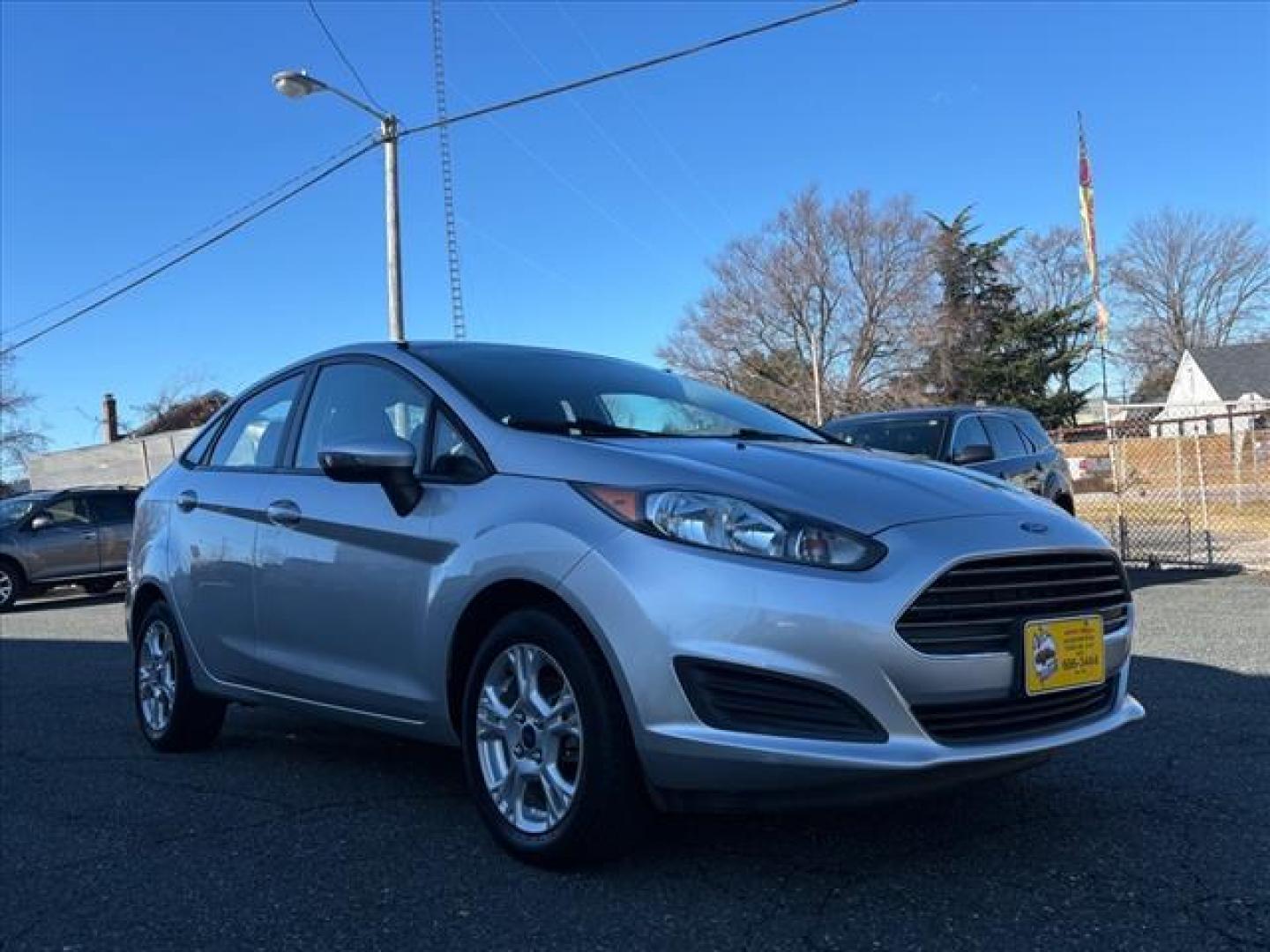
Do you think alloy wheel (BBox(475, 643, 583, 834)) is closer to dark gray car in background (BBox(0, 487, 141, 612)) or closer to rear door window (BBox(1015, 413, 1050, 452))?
rear door window (BBox(1015, 413, 1050, 452))

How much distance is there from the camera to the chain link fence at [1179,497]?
502 inches

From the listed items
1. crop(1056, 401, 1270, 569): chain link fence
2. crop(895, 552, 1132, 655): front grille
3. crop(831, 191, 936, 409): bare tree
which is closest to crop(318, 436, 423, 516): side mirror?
crop(895, 552, 1132, 655): front grille

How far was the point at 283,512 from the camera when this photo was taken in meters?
4.40

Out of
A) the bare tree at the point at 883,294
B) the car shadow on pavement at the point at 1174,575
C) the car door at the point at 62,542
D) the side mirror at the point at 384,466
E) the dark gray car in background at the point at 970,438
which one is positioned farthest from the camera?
the bare tree at the point at 883,294

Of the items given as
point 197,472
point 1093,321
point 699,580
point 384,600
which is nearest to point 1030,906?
point 699,580

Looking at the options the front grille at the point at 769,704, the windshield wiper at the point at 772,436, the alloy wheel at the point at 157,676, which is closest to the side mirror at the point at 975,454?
the windshield wiper at the point at 772,436

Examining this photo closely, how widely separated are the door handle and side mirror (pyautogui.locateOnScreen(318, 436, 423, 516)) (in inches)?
19.9

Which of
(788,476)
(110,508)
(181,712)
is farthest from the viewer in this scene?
(110,508)

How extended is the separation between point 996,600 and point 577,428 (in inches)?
59.4

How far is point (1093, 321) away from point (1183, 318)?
13618 mm

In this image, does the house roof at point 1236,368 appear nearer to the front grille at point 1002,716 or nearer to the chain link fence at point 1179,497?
the chain link fence at point 1179,497

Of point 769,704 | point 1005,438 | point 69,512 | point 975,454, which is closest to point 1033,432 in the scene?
point 1005,438

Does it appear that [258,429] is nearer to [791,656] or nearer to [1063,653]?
[791,656]

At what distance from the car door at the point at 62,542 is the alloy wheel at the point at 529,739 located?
14363mm
